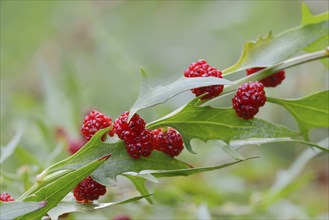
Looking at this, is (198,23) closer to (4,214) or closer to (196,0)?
(196,0)

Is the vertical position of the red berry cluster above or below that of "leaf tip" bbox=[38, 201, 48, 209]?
above

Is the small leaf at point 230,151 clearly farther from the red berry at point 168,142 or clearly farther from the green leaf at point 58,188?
the green leaf at point 58,188

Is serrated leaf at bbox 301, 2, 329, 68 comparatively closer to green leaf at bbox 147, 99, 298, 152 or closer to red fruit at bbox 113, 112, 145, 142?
green leaf at bbox 147, 99, 298, 152

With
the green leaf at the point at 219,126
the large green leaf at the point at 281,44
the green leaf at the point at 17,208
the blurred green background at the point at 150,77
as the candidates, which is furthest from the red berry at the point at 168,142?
the blurred green background at the point at 150,77

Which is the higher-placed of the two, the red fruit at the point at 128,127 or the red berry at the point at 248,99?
the red fruit at the point at 128,127

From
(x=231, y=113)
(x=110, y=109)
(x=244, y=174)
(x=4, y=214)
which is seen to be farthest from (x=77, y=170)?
(x=110, y=109)

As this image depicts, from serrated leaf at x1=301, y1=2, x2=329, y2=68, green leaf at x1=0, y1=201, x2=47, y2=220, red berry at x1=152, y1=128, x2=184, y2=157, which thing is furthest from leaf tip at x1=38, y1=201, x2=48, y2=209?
serrated leaf at x1=301, y1=2, x2=329, y2=68
